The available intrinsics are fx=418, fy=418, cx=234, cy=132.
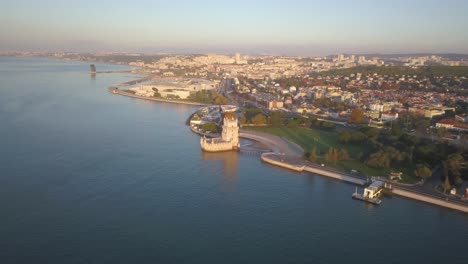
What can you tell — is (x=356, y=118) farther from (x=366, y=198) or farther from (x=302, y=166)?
(x=366, y=198)

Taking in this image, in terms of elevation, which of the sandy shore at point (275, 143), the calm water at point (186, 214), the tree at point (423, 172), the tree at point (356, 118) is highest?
the tree at point (356, 118)

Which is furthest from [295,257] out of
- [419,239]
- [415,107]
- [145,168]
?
[415,107]

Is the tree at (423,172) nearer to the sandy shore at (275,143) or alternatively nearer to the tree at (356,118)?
the sandy shore at (275,143)

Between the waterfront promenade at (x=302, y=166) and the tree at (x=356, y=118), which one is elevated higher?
the tree at (x=356, y=118)

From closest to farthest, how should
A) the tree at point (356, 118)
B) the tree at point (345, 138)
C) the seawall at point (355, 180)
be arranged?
the seawall at point (355, 180) < the tree at point (345, 138) < the tree at point (356, 118)

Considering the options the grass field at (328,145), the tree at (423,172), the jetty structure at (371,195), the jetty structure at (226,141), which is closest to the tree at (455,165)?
the tree at (423,172)
